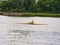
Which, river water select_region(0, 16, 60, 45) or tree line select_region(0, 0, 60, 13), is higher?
river water select_region(0, 16, 60, 45)

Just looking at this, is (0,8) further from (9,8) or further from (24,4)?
(24,4)

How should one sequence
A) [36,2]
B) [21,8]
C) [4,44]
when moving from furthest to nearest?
1. [36,2]
2. [21,8]
3. [4,44]

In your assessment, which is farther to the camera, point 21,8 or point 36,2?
point 36,2

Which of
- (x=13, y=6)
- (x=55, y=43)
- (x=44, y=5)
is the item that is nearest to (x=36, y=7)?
(x=44, y=5)

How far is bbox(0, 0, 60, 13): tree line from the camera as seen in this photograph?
32.7m

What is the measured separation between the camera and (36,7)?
33031mm

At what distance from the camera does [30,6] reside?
32.6 metres

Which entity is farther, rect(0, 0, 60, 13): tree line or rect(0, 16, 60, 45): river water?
rect(0, 0, 60, 13): tree line

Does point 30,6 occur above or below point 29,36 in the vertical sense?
below

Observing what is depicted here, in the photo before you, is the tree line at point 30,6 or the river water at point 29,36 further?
the tree line at point 30,6

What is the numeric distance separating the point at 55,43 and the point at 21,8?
2589cm

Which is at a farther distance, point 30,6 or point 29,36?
point 30,6

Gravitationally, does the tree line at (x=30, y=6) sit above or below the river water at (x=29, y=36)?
below

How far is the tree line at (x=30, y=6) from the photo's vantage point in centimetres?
3269
